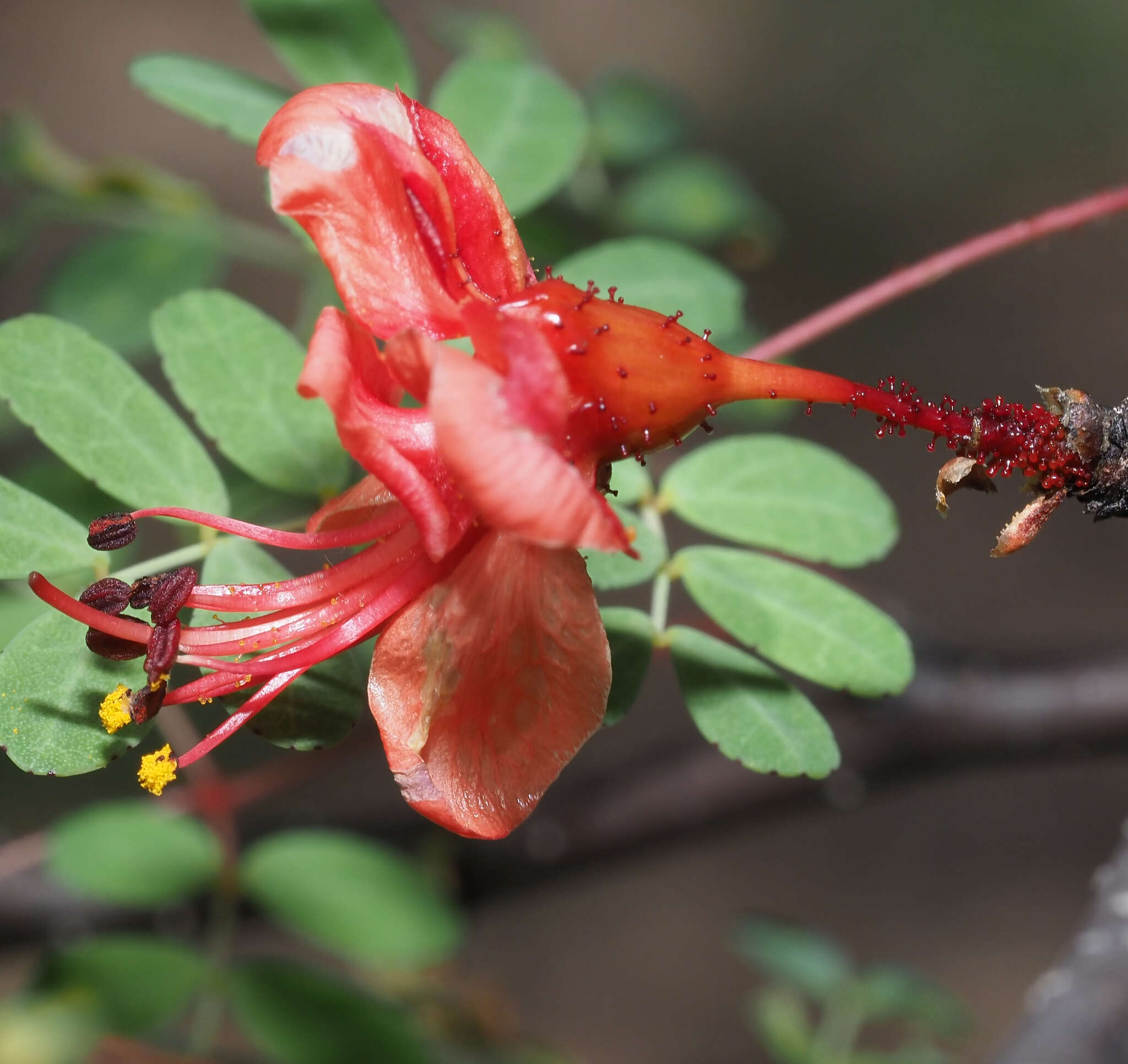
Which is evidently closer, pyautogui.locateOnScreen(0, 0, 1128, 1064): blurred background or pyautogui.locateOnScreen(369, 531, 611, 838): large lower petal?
pyautogui.locateOnScreen(369, 531, 611, 838): large lower petal

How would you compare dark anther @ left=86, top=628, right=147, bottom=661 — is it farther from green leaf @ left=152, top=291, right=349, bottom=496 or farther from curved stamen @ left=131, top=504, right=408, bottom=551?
green leaf @ left=152, top=291, right=349, bottom=496

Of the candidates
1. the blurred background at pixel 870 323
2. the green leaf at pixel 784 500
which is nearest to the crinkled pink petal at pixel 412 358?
the green leaf at pixel 784 500

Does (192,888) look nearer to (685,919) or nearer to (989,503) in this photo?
(685,919)

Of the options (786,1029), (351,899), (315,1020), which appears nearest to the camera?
(315,1020)

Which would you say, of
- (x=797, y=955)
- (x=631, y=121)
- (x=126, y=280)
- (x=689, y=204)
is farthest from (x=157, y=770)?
(x=797, y=955)

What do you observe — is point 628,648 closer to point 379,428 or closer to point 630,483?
point 630,483

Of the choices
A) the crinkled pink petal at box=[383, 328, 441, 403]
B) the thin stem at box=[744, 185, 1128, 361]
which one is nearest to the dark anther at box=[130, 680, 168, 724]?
the crinkled pink petal at box=[383, 328, 441, 403]

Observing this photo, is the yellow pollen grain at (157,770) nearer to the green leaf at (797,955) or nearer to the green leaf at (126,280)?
the green leaf at (126,280)
